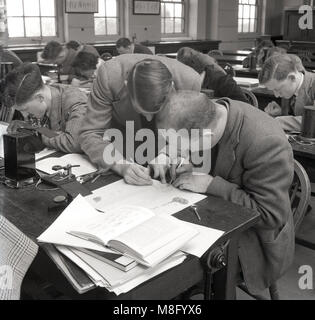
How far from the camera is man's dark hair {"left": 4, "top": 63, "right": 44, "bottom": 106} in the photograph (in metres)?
2.03

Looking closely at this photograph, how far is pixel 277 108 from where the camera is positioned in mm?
3051

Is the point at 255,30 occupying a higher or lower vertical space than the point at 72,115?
higher

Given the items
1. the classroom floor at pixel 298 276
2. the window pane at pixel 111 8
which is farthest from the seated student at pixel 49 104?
the window pane at pixel 111 8

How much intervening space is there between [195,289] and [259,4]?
889 centimetres

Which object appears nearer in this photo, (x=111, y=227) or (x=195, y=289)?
(x=111, y=227)

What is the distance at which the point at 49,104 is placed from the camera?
2.15 meters

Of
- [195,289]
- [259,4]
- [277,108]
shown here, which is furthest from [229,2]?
[195,289]

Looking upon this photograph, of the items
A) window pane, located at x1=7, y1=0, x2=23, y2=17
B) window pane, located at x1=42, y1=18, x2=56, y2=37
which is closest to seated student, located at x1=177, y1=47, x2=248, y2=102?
window pane, located at x1=7, y1=0, x2=23, y2=17

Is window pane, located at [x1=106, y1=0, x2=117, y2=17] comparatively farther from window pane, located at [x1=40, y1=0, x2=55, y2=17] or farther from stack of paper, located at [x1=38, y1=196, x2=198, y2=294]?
stack of paper, located at [x1=38, y1=196, x2=198, y2=294]

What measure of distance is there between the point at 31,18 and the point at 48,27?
29 cm

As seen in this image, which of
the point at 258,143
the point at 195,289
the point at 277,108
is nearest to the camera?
the point at 258,143

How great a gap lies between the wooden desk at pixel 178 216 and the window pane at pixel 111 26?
6.02m

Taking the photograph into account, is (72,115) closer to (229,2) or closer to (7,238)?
(7,238)

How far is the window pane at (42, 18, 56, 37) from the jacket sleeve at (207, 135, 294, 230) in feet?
18.9
